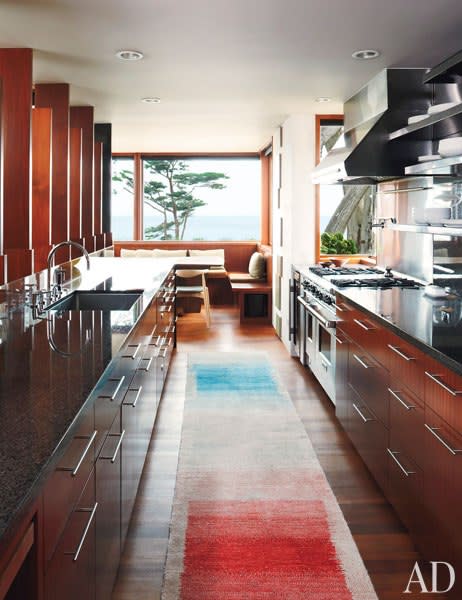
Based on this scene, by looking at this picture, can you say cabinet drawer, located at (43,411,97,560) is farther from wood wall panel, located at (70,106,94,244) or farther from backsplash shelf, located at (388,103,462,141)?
wood wall panel, located at (70,106,94,244)

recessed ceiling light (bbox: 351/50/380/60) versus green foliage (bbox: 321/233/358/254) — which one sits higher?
recessed ceiling light (bbox: 351/50/380/60)

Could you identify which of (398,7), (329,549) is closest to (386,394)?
(329,549)

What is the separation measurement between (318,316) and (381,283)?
749 millimetres

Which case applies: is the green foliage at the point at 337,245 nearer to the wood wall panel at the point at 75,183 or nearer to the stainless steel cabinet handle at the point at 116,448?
the wood wall panel at the point at 75,183

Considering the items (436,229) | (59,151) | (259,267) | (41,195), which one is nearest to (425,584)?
(436,229)

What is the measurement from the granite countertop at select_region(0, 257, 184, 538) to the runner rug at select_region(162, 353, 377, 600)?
0.93 m

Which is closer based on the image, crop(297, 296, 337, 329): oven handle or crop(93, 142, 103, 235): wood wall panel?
crop(297, 296, 337, 329): oven handle

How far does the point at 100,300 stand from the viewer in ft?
14.9

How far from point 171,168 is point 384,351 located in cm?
931

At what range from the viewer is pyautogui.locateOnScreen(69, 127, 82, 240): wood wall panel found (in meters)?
6.56

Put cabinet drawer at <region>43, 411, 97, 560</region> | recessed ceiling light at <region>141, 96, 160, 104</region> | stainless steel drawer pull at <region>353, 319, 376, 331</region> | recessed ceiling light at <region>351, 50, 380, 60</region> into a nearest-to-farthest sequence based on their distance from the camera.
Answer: cabinet drawer at <region>43, 411, 97, 560</region>, stainless steel drawer pull at <region>353, 319, 376, 331</region>, recessed ceiling light at <region>351, 50, 380, 60</region>, recessed ceiling light at <region>141, 96, 160, 104</region>

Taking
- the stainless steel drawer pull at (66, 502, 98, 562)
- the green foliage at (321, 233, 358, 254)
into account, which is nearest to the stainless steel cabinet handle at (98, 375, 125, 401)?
the stainless steel drawer pull at (66, 502, 98, 562)

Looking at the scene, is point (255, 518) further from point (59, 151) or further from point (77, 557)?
point (59, 151)

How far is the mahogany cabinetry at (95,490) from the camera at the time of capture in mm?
1496
